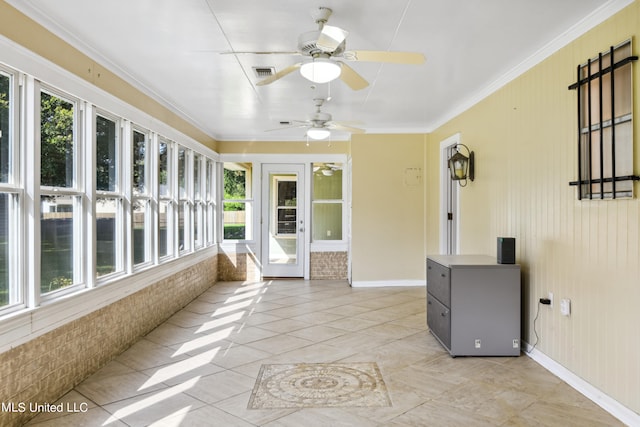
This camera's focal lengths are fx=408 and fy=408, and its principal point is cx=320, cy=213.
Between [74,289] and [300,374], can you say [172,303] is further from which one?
[300,374]

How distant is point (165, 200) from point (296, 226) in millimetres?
3015

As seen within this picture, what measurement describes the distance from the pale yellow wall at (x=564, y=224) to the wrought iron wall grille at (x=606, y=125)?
7 cm

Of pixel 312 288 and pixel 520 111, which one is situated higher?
pixel 520 111

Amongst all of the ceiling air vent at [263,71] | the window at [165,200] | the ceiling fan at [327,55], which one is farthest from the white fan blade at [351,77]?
the window at [165,200]

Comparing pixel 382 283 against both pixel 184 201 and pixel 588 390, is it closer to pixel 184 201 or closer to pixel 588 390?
pixel 184 201

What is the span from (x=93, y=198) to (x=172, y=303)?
2.14 metres

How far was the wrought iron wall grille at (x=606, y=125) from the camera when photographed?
249cm

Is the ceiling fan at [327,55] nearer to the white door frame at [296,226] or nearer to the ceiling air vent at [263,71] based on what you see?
the ceiling air vent at [263,71]

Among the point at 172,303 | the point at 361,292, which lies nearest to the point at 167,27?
the point at 172,303

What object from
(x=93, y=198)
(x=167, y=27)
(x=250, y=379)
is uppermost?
(x=167, y=27)

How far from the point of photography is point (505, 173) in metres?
4.10

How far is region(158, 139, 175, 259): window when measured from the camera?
4879 mm

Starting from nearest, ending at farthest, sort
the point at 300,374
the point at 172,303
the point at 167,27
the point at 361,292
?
the point at 167,27 < the point at 300,374 < the point at 172,303 < the point at 361,292

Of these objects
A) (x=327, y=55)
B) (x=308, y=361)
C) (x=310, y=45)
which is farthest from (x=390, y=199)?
(x=310, y=45)
